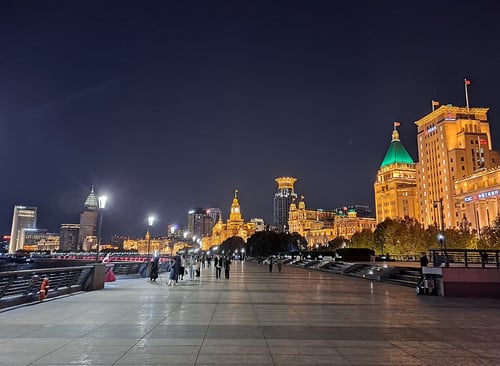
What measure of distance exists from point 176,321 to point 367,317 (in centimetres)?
621

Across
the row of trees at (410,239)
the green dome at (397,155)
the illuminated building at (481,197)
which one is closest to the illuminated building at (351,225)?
the green dome at (397,155)

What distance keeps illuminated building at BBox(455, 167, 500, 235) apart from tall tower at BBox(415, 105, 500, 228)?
372 inches

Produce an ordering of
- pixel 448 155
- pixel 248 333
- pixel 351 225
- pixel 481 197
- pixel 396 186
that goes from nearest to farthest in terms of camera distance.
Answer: pixel 248 333, pixel 481 197, pixel 448 155, pixel 396 186, pixel 351 225

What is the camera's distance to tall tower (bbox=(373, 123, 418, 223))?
154 meters

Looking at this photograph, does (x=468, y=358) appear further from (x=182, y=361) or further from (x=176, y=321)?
(x=176, y=321)

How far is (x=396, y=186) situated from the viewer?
157 metres

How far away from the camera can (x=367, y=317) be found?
12.7m

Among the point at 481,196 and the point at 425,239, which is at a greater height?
the point at 481,196

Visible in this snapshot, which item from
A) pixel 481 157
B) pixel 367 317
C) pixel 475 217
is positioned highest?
pixel 481 157

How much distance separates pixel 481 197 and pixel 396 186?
67270mm

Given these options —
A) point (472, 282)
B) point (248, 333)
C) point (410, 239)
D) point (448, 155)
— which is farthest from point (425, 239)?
point (248, 333)

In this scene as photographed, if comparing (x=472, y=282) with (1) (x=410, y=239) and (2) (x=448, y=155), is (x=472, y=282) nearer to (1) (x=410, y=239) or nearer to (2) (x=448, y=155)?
(1) (x=410, y=239)

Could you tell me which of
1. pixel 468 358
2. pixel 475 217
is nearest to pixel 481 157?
pixel 475 217

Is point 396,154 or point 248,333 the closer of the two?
point 248,333
